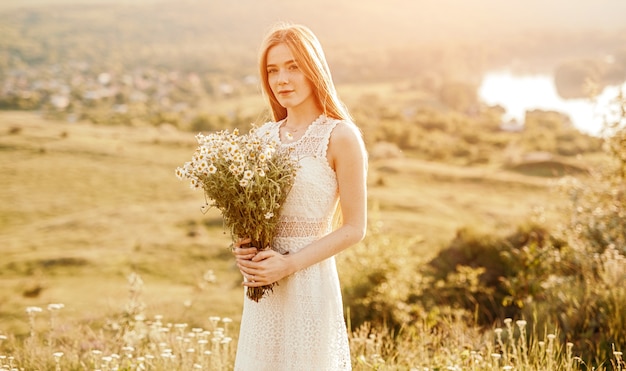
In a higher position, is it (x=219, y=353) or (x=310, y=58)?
(x=310, y=58)

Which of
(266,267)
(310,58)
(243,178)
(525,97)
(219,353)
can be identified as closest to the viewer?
(243,178)

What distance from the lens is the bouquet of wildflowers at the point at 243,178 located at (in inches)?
96.3

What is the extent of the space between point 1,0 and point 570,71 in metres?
93.8

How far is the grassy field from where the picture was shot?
1182cm

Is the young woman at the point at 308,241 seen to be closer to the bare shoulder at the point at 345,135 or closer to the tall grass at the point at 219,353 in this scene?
the bare shoulder at the point at 345,135

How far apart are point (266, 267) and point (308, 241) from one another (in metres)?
0.28

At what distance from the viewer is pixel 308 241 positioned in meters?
2.78

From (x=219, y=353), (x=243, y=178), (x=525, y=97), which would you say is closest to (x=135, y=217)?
(x=219, y=353)

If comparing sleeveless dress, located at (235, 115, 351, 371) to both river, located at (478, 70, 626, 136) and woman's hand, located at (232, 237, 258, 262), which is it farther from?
river, located at (478, 70, 626, 136)

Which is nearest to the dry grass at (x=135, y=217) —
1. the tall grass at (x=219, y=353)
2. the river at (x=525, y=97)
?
the tall grass at (x=219, y=353)

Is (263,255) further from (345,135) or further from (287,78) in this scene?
(287,78)

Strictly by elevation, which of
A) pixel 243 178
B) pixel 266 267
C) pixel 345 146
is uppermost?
pixel 345 146

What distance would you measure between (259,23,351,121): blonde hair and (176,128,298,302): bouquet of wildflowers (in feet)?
1.51

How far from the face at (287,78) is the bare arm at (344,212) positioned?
273mm
